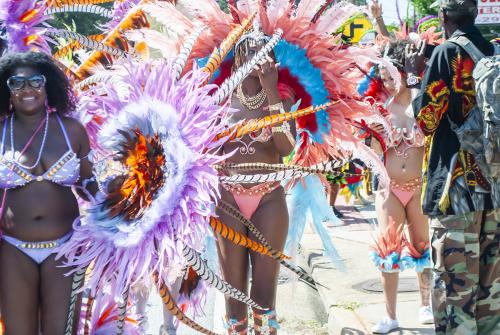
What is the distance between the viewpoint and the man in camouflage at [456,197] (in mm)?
4023

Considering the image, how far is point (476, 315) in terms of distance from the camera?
423 cm

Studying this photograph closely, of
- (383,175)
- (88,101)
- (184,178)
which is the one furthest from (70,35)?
(383,175)

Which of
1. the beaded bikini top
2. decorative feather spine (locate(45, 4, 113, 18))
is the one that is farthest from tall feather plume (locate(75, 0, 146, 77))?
the beaded bikini top

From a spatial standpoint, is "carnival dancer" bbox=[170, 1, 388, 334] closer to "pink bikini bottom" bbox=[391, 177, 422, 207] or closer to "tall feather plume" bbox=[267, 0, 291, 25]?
"tall feather plume" bbox=[267, 0, 291, 25]

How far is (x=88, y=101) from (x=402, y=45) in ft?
9.50

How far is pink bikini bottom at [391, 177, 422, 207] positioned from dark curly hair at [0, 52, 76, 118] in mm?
2649

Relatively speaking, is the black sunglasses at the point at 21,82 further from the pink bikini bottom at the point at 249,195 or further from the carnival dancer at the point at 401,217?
the carnival dancer at the point at 401,217

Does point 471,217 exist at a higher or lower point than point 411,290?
higher

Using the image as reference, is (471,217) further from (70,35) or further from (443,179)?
(70,35)

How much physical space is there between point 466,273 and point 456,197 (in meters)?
0.42

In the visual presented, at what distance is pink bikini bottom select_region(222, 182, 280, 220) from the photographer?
4.30m

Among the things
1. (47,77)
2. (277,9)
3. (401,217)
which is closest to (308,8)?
(277,9)

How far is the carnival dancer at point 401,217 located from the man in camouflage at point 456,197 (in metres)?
1.31

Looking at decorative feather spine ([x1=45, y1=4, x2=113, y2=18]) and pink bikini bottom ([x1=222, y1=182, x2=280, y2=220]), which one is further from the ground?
decorative feather spine ([x1=45, y1=4, x2=113, y2=18])
